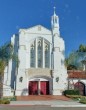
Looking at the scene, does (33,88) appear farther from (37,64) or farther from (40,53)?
(40,53)

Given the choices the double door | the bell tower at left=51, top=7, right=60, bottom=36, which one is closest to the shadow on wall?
the double door

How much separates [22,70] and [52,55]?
5.62 m

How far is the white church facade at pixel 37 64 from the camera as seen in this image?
42.1 meters

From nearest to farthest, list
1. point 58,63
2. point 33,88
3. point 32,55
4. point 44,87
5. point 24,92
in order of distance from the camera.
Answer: point 24,92 < point 33,88 < point 44,87 < point 58,63 < point 32,55

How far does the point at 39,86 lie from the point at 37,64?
362cm

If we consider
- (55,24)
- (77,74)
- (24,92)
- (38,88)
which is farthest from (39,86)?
(55,24)

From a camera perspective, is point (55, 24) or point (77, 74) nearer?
point (77, 74)

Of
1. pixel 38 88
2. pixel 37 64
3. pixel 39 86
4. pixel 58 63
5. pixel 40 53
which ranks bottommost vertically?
pixel 38 88

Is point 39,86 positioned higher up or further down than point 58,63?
further down

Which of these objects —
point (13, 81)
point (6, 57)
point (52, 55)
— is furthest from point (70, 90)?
point (6, 57)

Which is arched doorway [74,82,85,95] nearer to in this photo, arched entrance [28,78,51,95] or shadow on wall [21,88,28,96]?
arched entrance [28,78,51,95]

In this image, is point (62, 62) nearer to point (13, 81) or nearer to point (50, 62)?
point (50, 62)

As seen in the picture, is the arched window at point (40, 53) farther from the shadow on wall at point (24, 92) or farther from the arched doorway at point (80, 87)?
the arched doorway at point (80, 87)

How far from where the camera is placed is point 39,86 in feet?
140
